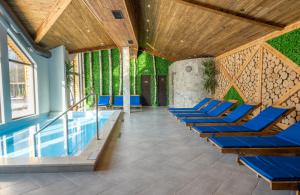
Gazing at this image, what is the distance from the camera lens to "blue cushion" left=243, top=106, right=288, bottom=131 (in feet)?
12.9

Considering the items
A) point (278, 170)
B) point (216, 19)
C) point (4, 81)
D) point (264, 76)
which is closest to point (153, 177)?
point (278, 170)

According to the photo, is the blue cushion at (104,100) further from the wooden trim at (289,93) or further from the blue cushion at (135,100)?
the wooden trim at (289,93)

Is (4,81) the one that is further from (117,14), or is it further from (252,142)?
(252,142)

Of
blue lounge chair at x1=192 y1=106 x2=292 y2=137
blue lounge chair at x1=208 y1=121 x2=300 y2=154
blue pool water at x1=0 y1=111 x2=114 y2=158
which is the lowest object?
blue pool water at x1=0 y1=111 x2=114 y2=158

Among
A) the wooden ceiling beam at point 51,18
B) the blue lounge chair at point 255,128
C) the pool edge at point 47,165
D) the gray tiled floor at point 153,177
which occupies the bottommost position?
the gray tiled floor at point 153,177

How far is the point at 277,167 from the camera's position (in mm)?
2111

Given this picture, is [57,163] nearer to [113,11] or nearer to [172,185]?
[172,185]

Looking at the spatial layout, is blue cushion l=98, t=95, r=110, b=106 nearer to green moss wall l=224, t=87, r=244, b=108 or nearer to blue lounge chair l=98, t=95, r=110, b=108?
blue lounge chair l=98, t=95, r=110, b=108

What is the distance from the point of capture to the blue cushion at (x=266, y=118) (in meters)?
3.93

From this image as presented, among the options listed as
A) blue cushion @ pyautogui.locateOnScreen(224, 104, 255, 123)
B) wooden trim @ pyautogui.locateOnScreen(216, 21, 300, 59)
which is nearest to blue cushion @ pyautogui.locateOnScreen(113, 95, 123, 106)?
wooden trim @ pyautogui.locateOnScreen(216, 21, 300, 59)

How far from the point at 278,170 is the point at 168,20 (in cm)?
509

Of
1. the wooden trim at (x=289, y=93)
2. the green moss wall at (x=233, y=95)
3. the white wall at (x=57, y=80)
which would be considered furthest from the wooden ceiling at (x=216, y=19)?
the white wall at (x=57, y=80)

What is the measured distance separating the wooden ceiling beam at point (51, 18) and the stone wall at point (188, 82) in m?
5.85

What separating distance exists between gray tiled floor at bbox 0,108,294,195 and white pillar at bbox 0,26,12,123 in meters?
4.39
